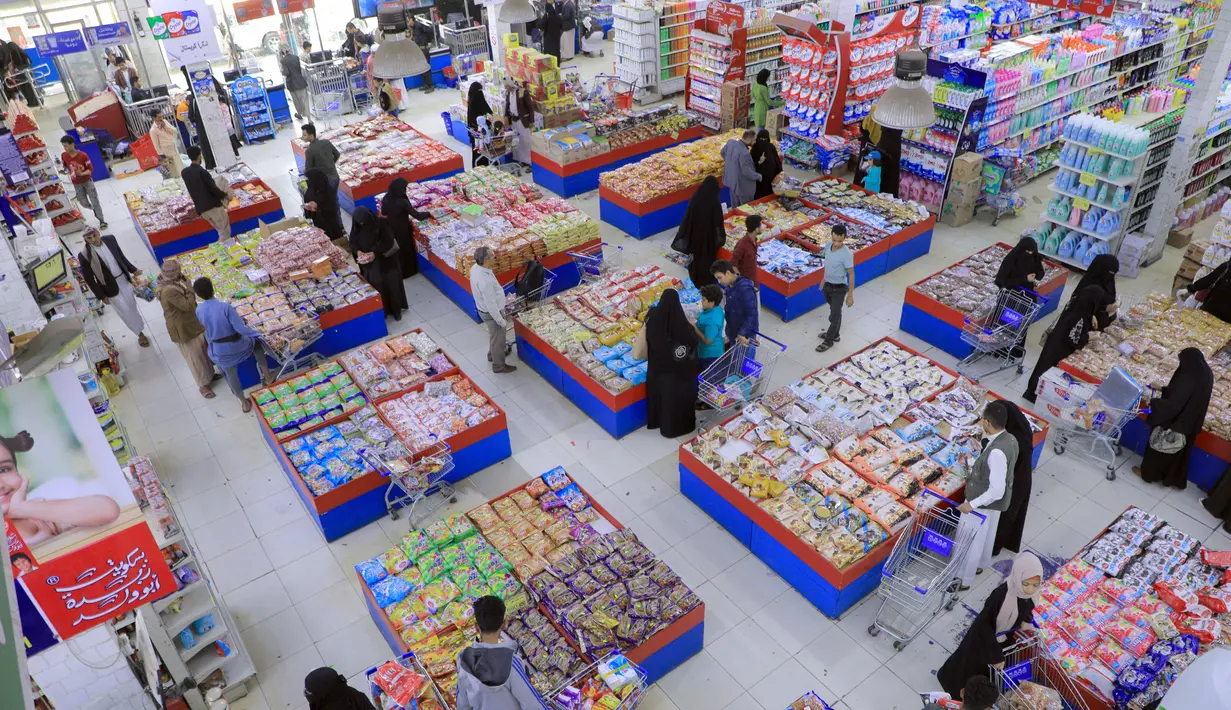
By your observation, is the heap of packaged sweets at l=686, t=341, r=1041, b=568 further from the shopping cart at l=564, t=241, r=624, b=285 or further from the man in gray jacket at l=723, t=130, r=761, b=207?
the man in gray jacket at l=723, t=130, r=761, b=207

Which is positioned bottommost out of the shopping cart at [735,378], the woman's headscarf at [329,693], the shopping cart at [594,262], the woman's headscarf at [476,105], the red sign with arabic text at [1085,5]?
the shopping cart at [735,378]

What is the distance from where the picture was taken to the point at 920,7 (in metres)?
14.5

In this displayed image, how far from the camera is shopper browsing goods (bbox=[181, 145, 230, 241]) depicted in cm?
1138

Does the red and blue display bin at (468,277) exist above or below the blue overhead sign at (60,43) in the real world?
below

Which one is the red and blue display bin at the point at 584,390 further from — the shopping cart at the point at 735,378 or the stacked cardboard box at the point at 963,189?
the stacked cardboard box at the point at 963,189

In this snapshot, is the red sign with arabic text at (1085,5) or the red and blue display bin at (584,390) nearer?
the red and blue display bin at (584,390)

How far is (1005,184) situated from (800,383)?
6.29 metres

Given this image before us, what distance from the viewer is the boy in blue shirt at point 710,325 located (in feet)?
26.4

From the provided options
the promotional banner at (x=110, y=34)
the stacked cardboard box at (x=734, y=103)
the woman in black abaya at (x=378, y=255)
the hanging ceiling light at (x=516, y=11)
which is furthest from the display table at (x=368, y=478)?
the promotional banner at (x=110, y=34)

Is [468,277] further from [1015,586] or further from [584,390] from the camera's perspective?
[1015,586]

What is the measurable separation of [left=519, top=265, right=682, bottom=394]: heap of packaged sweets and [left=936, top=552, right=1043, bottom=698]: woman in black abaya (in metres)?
4.07

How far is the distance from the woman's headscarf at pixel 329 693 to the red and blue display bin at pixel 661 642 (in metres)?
0.97

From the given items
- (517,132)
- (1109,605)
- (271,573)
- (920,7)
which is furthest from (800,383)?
(920,7)

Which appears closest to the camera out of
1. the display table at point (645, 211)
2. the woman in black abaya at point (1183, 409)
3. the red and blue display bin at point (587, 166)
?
the woman in black abaya at point (1183, 409)
